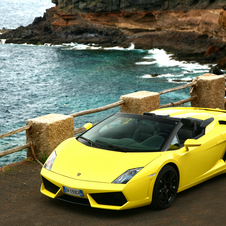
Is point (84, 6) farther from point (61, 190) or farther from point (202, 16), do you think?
point (61, 190)

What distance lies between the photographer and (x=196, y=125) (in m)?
5.19

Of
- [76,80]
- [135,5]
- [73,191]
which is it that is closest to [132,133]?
[73,191]

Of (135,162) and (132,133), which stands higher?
(132,133)

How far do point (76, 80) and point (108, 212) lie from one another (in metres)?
34.0

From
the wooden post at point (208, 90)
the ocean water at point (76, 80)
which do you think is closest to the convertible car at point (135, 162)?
the wooden post at point (208, 90)

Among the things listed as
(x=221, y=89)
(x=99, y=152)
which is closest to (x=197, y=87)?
(x=221, y=89)

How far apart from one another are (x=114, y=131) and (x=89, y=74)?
120 feet

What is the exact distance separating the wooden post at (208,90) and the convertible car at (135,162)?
4698 millimetres

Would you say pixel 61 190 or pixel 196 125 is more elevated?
pixel 196 125

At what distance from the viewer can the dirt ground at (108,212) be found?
393cm

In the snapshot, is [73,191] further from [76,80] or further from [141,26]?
[141,26]

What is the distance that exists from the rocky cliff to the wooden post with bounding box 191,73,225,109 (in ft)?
86.5

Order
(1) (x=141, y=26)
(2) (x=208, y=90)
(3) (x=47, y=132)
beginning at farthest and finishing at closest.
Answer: (1) (x=141, y=26), (2) (x=208, y=90), (3) (x=47, y=132)

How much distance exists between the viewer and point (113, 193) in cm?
382
